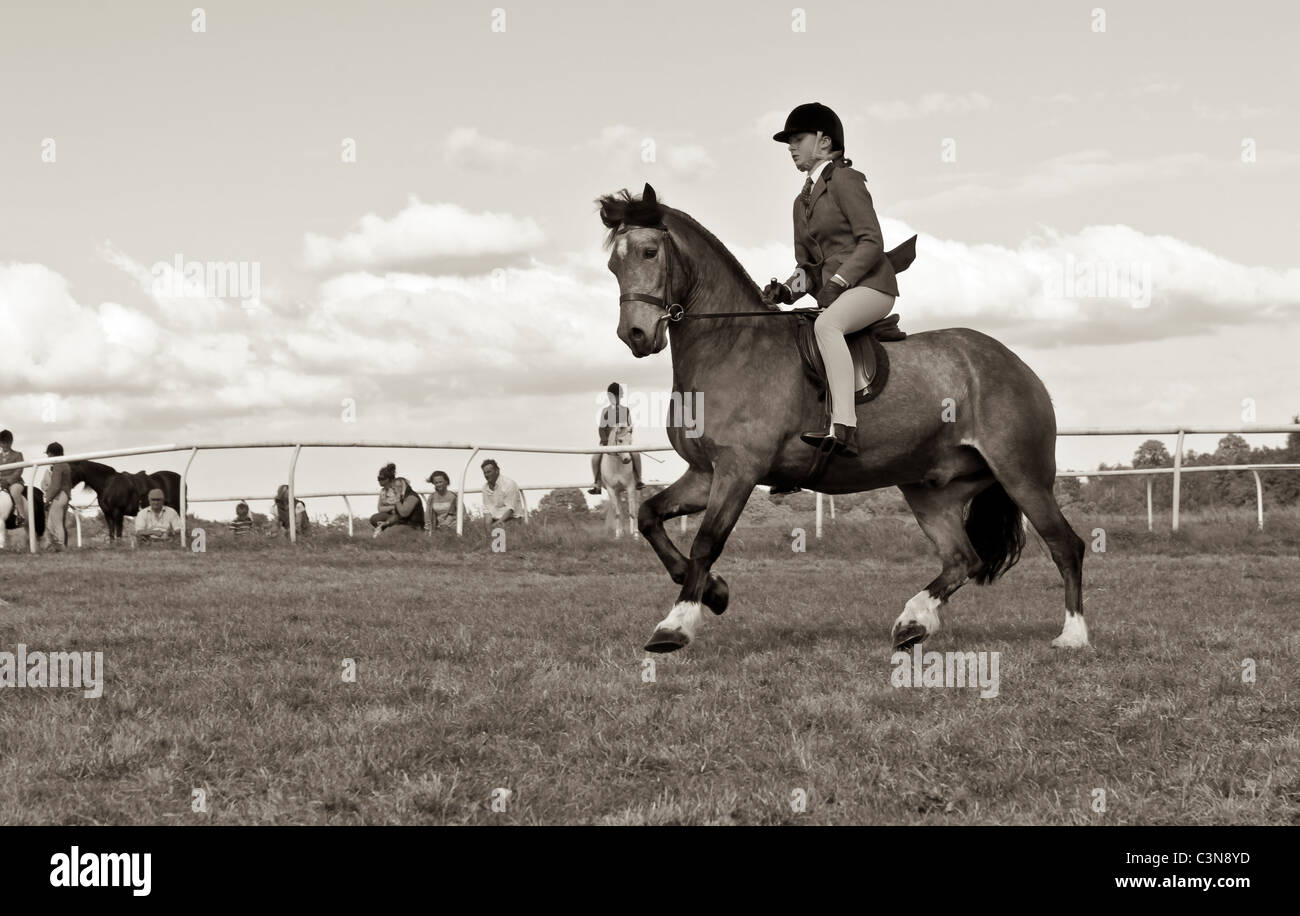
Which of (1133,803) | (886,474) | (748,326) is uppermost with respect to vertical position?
(748,326)

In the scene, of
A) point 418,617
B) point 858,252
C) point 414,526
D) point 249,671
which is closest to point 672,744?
point 249,671

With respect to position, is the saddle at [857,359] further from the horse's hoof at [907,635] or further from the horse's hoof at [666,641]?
the horse's hoof at [666,641]

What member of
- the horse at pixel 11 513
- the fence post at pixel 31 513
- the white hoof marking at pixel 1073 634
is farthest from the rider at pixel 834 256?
the horse at pixel 11 513

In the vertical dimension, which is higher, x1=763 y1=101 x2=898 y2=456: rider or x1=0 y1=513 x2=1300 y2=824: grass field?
x1=763 y1=101 x2=898 y2=456: rider

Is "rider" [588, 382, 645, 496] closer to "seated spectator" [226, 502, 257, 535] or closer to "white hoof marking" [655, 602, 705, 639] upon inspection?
"seated spectator" [226, 502, 257, 535]

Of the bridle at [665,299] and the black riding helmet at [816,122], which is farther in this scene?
the black riding helmet at [816,122]

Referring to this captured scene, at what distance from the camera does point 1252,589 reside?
1314cm

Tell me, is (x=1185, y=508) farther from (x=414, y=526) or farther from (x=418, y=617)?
(x=418, y=617)

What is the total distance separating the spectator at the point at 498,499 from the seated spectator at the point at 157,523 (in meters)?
4.84

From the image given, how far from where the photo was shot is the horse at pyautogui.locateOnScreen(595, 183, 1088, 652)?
7734 millimetres

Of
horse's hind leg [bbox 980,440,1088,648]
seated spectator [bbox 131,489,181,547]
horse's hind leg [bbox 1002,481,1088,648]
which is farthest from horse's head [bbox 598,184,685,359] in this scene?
seated spectator [bbox 131,489,181,547]

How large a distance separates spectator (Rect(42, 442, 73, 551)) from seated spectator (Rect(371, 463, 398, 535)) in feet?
17.1

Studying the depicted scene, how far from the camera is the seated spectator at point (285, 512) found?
2081 cm

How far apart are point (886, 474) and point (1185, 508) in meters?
18.7
